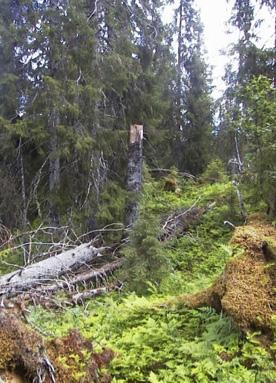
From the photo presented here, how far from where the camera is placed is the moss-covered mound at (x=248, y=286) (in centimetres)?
346

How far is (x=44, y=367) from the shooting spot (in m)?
2.89

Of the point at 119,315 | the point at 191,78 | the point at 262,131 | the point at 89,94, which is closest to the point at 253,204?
the point at 262,131

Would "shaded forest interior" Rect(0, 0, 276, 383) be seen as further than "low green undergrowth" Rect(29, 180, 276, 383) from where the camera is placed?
Yes

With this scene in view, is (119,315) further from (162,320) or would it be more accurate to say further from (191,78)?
(191,78)

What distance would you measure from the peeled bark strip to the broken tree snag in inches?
59.9

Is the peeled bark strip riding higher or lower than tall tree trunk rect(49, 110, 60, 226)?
lower

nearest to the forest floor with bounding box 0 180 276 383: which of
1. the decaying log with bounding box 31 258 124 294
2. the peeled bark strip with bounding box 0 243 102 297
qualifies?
the peeled bark strip with bounding box 0 243 102 297

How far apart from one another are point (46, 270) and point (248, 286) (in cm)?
418

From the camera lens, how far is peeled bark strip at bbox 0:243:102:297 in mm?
6113

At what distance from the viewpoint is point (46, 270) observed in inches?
277

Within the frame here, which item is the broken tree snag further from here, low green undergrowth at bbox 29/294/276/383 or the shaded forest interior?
low green undergrowth at bbox 29/294/276/383

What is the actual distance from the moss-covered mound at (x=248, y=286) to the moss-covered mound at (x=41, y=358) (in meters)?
1.19

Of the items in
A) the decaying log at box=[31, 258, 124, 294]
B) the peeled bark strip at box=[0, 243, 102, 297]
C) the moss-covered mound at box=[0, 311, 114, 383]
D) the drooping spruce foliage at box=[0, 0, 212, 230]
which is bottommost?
the decaying log at box=[31, 258, 124, 294]

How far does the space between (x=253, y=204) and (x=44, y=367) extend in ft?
22.0
